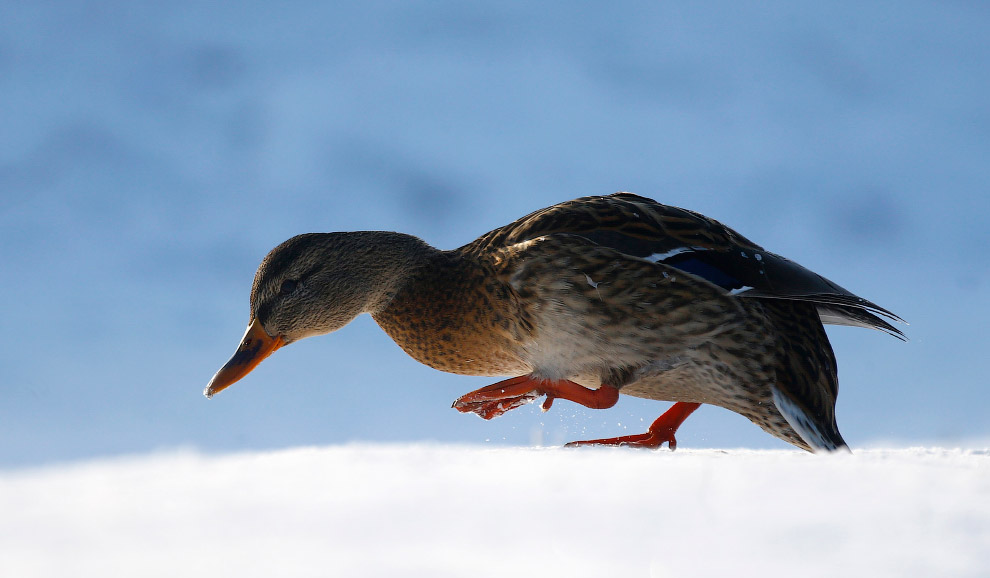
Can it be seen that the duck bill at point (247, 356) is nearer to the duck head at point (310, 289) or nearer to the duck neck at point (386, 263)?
the duck head at point (310, 289)

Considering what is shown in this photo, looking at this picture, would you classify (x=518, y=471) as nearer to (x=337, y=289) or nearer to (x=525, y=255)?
(x=525, y=255)

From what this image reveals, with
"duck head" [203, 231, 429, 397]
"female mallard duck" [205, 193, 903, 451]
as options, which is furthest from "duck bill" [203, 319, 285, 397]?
"female mallard duck" [205, 193, 903, 451]

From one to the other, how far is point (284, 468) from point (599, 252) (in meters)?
2.02

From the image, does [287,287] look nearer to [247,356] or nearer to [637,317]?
[247,356]

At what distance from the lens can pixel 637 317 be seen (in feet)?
13.9

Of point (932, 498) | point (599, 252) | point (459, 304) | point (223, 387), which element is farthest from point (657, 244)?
point (223, 387)

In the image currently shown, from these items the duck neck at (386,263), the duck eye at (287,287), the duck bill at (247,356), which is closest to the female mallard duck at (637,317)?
the duck neck at (386,263)

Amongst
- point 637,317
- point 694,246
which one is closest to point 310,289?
point 637,317

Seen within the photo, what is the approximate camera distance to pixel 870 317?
4.75 meters

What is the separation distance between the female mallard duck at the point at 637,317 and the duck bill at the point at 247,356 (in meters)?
1.01

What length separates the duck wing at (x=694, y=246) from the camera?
4336mm

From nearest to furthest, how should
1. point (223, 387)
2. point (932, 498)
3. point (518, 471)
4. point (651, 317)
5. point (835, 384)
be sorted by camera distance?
point (932, 498), point (518, 471), point (651, 317), point (835, 384), point (223, 387)

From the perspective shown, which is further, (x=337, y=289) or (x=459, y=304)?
(x=337, y=289)

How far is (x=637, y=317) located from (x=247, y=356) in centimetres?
267
